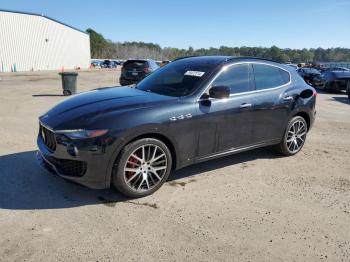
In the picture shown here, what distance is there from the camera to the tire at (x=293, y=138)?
5637 mm

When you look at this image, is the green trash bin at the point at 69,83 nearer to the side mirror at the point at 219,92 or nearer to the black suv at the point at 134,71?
the black suv at the point at 134,71

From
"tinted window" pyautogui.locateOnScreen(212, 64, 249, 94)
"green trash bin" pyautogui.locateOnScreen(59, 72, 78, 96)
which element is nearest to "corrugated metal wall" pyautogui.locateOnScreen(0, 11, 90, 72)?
"green trash bin" pyautogui.locateOnScreen(59, 72, 78, 96)

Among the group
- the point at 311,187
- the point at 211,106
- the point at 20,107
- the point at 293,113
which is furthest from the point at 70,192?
the point at 20,107

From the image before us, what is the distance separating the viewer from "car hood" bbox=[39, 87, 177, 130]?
12.4ft

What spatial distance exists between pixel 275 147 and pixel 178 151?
2.35 m

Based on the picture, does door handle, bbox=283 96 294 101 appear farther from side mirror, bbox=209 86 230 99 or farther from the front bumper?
the front bumper

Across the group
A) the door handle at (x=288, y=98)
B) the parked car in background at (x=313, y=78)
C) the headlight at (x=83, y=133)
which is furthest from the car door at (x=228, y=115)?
A: the parked car in background at (x=313, y=78)

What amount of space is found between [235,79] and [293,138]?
1.79 m

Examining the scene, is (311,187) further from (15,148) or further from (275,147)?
(15,148)

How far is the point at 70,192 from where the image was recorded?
4102mm

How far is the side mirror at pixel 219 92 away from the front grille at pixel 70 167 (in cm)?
188

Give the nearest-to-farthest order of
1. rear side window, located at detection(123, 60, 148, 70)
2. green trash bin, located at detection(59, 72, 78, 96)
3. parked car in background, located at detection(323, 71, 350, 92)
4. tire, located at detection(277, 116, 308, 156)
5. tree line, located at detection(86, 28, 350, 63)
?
1. tire, located at detection(277, 116, 308, 156)
2. green trash bin, located at detection(59, 72, 78, 96)
3. rear side window, located at detection(123, 60, 148, 70)
4. parked car in background, located at detection(323, 71, 350, 92)
5. tree line, located at detection(86, 28, 350, 63)

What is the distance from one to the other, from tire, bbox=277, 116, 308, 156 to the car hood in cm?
242

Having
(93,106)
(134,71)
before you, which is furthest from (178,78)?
(134,71)
